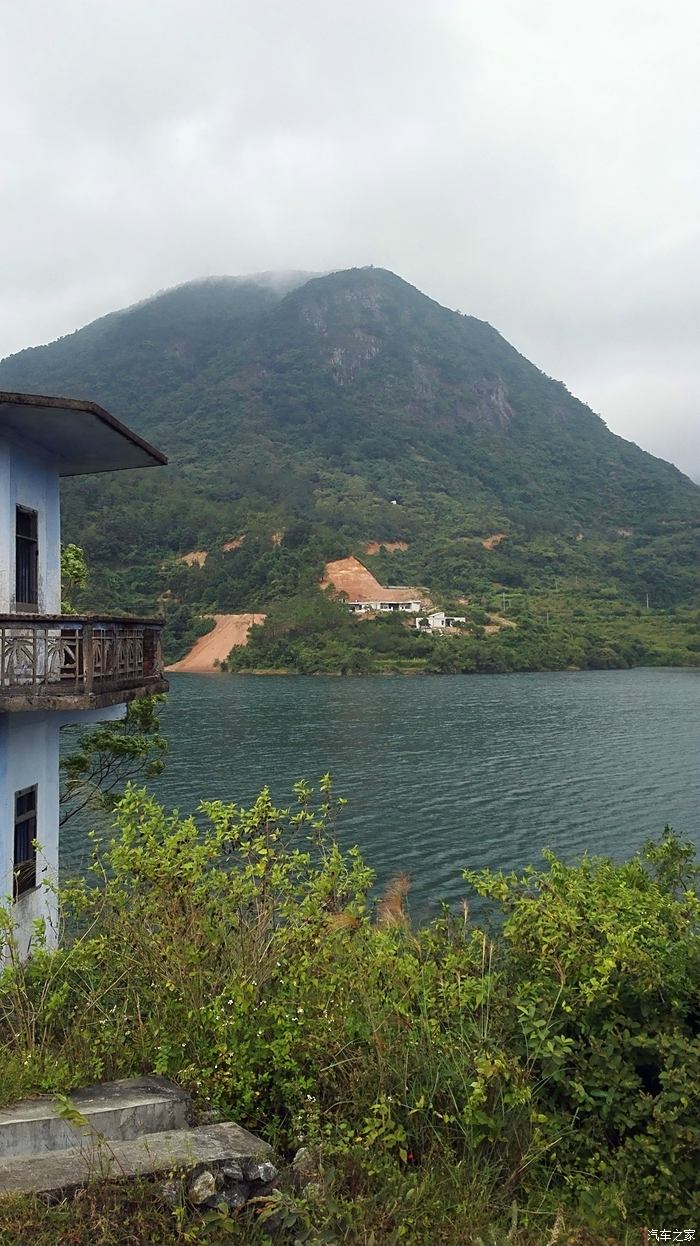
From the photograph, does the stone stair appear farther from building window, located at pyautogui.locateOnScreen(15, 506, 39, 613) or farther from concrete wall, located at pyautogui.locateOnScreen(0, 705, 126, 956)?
building window, located at pyautogui.locateOnScreen(15, 506, 39, 613)

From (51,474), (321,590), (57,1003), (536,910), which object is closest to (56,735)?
(51,474)

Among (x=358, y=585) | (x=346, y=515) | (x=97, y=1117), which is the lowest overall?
(x=97, y=1117)

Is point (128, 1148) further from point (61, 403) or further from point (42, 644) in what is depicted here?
point (61, 403)

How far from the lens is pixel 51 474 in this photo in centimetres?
861

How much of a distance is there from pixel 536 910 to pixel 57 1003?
2.68 m

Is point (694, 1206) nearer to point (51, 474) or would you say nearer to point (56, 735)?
point (56, 735)

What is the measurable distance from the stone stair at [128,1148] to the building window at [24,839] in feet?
12.6

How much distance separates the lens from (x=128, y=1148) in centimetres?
356

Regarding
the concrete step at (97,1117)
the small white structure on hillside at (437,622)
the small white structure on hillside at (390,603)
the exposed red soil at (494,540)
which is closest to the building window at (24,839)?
the concrete step at (97,1117)

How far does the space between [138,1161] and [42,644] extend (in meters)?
4.11

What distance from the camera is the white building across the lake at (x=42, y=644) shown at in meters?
6.48

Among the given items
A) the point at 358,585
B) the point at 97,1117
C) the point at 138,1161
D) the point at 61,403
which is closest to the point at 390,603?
the point at 358,585

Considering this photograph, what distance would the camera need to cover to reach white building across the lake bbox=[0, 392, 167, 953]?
6484 millimetres

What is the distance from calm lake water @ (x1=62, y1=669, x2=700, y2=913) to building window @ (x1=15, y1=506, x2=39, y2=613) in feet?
42.2
